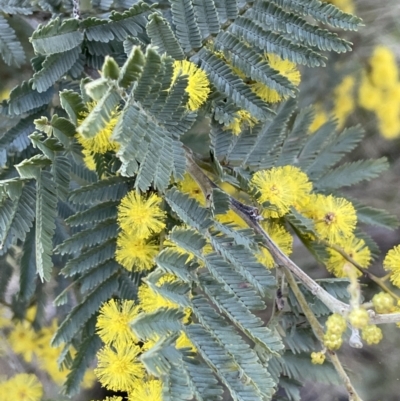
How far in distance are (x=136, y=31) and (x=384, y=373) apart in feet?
3.47

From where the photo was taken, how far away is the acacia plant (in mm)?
489

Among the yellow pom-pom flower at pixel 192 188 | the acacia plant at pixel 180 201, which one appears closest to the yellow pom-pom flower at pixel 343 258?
the acacia plant at pixel 180 201

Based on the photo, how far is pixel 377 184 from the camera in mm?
1297

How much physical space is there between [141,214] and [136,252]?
0.06m

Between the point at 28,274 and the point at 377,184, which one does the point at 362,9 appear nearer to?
the point at 377,184

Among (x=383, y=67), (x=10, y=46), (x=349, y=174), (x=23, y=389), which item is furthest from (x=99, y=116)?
(x=383, y=67)

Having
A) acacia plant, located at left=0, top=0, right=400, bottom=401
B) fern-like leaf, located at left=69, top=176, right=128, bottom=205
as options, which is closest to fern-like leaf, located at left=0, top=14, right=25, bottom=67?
acacia plant, located at left=0, top=0, right=400, bottom=401

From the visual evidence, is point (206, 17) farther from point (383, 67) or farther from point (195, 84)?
point (383, 67)

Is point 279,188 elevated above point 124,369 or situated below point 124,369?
above

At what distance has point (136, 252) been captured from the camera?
616mm

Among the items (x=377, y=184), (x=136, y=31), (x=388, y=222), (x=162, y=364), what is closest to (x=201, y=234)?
(x=162, y=364)

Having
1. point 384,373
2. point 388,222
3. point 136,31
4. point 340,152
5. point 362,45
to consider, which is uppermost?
point 136,31

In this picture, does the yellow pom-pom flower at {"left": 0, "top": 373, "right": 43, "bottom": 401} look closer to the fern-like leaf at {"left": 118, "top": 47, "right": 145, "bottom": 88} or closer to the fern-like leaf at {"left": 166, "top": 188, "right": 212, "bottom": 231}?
the fern-like leaf at {"left": 166, "top": 188, "right": 212, "bottom": 231}

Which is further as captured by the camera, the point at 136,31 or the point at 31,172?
the point at 136,31
